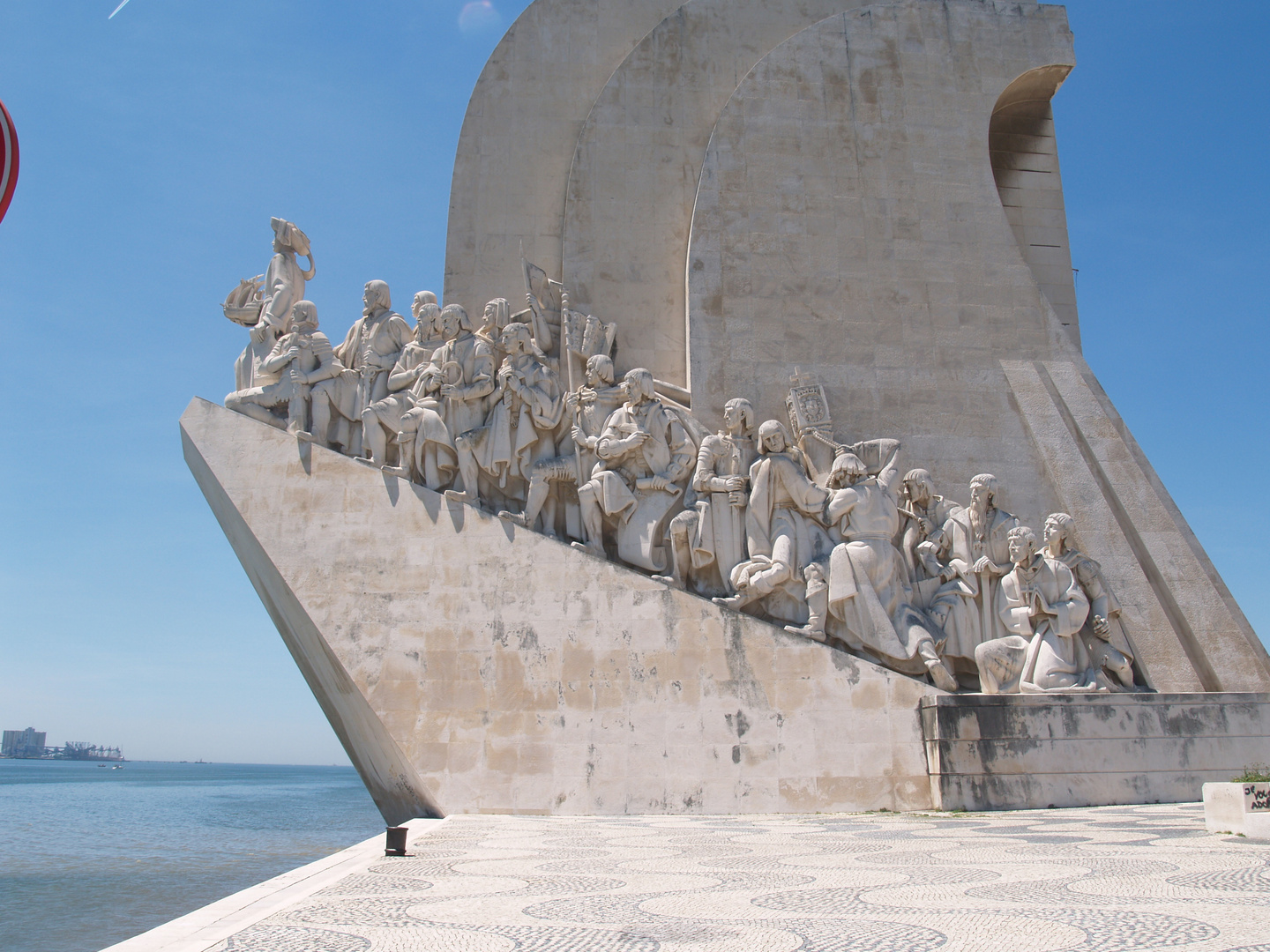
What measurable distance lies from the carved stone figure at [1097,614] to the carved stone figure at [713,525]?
8.35 ft

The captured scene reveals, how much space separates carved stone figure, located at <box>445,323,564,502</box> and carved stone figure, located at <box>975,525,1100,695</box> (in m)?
4.05

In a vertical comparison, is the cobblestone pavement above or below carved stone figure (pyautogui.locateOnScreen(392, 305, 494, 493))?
below

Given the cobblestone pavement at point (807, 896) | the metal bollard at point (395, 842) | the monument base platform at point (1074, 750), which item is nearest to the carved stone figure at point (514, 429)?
the cobblestone pavement at point (807, 896)

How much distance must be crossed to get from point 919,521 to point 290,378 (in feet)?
19.1

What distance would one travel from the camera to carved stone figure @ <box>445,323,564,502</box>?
866cm

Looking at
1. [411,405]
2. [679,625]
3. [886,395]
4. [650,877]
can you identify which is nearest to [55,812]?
[411,405]

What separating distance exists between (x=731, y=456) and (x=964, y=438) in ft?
8.54

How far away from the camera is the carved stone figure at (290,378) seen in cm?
906

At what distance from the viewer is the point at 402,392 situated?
904 centimetres

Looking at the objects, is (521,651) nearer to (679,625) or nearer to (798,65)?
(679,625)

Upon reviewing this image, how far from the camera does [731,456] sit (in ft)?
28.1

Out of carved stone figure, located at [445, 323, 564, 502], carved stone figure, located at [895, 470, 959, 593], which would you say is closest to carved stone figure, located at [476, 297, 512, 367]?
carved stone figure, located at [445, 323, 564, 502]

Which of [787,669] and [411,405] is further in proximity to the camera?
[411,405]

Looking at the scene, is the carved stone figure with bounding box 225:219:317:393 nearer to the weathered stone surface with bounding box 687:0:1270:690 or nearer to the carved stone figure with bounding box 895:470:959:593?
the weathered stone surface with bounding box 687:0:1270:690
